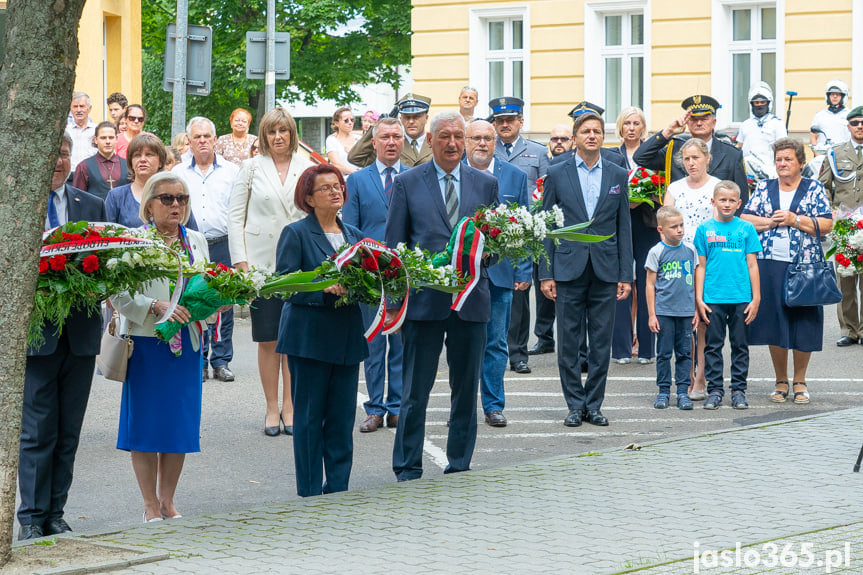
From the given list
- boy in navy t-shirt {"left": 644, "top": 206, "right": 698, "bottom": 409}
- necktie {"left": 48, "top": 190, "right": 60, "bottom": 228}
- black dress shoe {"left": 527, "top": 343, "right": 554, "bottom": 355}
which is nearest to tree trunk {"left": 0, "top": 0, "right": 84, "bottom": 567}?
necktie {"left": 48, "top": 190, "right": 60, "bottom": 228}

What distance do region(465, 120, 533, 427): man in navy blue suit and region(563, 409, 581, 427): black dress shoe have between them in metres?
0.48

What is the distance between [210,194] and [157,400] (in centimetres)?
495

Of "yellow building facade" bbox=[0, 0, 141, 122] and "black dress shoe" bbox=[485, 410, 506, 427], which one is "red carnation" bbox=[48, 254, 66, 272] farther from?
"yellow building facade" bbox=[0, 0, 141, 122]

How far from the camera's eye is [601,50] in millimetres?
23062

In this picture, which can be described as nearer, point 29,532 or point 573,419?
point 29,532

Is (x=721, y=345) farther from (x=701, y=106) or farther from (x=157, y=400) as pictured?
(x=157, y=400)

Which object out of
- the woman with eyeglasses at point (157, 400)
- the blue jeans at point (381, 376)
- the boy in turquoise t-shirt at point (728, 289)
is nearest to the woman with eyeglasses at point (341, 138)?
the blue jeans at point (381, 376)

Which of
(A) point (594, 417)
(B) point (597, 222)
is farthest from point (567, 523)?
(B) point (597, 222)

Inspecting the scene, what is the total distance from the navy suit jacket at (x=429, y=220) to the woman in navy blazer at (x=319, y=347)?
22.4 inches

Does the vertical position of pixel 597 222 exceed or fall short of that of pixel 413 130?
it falls short

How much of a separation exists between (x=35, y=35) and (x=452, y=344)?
3.26 metres

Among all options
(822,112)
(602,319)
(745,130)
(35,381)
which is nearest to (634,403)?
(602,319)

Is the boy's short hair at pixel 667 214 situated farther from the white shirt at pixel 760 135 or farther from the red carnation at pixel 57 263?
the white shirt at pixel 760 135

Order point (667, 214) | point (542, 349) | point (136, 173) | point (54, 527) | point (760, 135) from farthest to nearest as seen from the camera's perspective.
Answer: point (760, 135) → point (542, 349) → point (667, 214) → point (136, 173) → point (54, 527)
